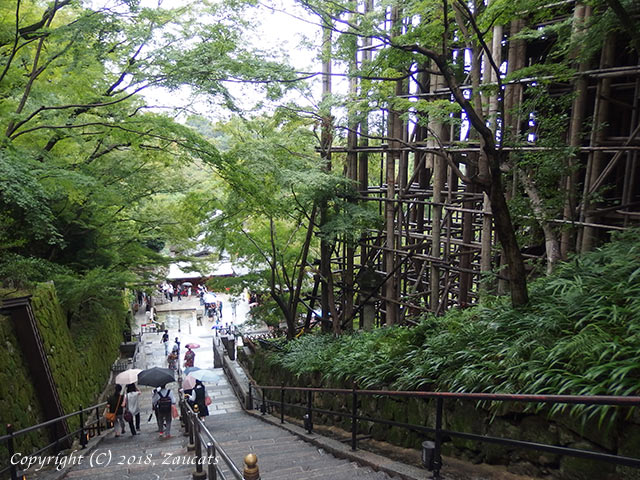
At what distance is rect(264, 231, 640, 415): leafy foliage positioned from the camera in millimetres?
3812

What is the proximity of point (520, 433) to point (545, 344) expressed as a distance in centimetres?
97

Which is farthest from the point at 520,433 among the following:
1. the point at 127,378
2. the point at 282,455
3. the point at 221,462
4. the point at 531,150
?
the point at 127,378

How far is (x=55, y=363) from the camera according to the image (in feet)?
35.6

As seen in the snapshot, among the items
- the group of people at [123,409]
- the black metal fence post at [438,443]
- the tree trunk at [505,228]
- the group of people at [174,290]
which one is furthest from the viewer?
the group of people at [174,290]

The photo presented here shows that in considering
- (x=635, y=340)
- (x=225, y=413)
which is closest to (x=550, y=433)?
(x=635, y=340)

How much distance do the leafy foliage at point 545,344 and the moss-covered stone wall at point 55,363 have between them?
608 cm

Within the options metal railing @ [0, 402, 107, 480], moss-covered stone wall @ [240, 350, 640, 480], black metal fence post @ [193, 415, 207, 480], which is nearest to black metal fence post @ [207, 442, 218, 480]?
black metal fence post @ [193, 415, 207, 480]

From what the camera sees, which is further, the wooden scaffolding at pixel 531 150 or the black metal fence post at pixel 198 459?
the wooden scaffolding at pixel 531 150

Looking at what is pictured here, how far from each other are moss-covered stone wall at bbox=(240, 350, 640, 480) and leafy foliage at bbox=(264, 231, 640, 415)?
0.66 feet

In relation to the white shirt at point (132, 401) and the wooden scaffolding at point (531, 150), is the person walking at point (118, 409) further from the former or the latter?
the wooden scaffolding at point (531, 150)

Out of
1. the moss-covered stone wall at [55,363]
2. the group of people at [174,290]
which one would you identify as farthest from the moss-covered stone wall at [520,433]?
the group of people at [174,290]

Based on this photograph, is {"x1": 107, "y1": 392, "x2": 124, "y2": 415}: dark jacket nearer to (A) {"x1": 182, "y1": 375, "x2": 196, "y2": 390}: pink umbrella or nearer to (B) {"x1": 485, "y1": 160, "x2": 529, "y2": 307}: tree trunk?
(A) {"x1": 182, "y1": 375, "x2": 196, "y2": 390}: pink umbrella

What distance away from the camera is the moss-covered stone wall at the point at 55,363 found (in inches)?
316

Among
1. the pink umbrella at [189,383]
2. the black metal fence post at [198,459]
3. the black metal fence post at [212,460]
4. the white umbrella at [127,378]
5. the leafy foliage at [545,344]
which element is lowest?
the pink umbrella at [189,383]
